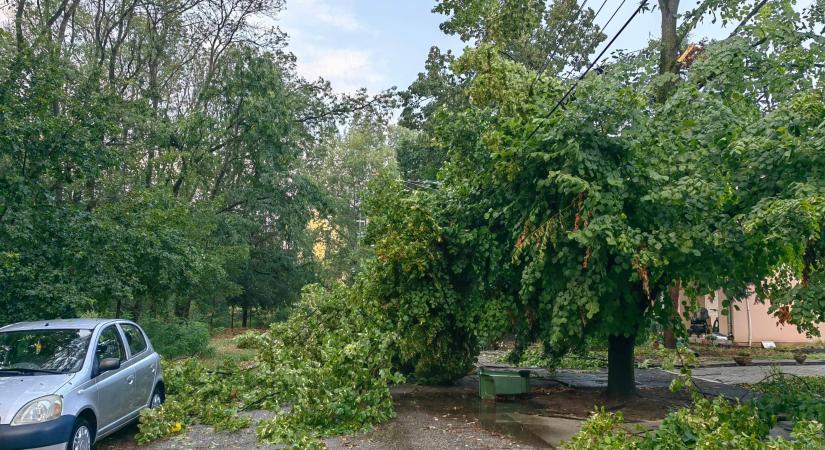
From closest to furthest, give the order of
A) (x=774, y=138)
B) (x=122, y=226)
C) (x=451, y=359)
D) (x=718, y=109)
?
(x=774, y=138) → (x=718, y=109) → (x=451, y=359) → (x=122, y=226)

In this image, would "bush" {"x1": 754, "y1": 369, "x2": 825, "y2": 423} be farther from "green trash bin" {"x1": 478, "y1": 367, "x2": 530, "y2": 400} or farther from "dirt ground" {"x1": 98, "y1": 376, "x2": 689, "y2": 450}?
"green trash bin" {"x1": 478, "y1": 367, "x2": 530, "y2": 400}

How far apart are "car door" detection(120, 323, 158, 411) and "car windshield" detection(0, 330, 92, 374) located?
858 mm

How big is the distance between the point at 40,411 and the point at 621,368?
863 centimetres

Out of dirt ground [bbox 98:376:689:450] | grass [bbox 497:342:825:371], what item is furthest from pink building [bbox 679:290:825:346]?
dirt ground [bbox 98:376:689:450]

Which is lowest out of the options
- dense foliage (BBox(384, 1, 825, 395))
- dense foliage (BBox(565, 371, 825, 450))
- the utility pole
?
dense foliage (BBox(565, 371, 825, 450))

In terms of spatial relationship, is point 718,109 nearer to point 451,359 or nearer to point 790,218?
point 790,218

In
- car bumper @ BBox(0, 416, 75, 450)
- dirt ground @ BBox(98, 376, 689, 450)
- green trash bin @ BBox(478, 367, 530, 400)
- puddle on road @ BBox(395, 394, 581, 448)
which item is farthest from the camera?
green trash bin @ BBox(478, 367, 530, 400)

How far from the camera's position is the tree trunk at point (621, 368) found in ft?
36.9

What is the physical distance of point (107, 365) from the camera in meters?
7.43

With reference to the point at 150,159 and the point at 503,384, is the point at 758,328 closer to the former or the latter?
the point at 503,384

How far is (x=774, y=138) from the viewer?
841 centimetres

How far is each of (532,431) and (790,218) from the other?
4114 mm

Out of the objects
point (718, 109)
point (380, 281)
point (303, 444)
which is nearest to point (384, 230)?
point (380, 281)

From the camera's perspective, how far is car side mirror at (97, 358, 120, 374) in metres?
7.43
